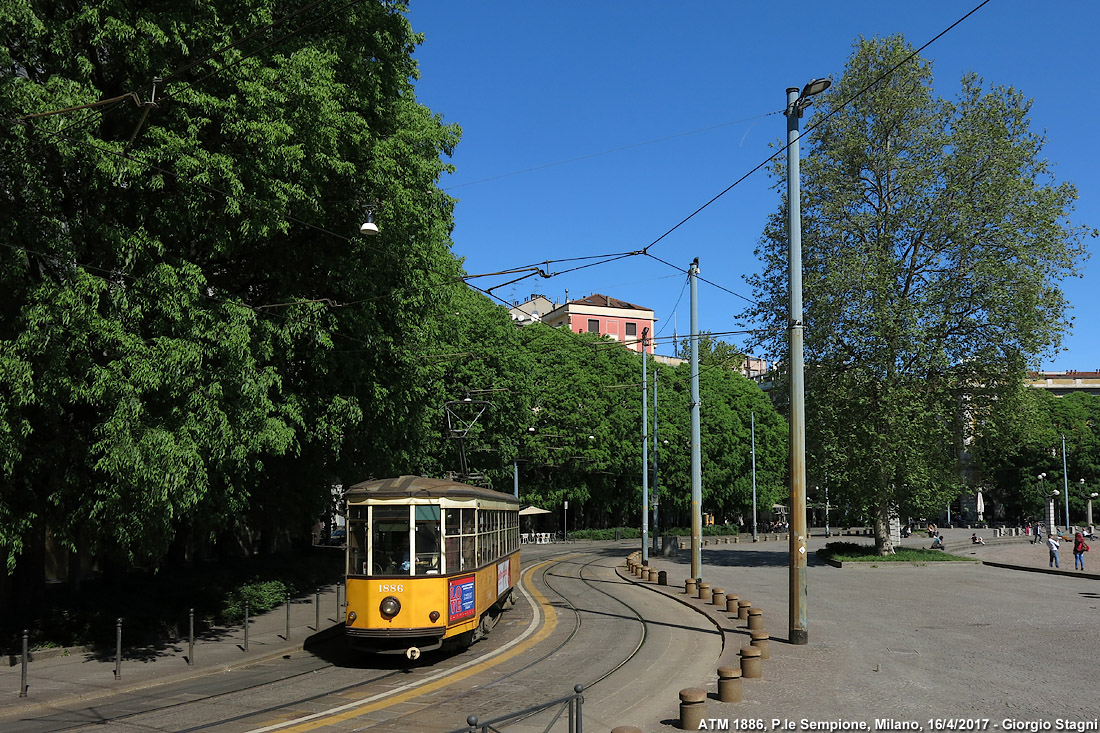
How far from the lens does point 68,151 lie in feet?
42.0

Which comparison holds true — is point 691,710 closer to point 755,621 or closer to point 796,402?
point 755,621

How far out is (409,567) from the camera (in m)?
14.0

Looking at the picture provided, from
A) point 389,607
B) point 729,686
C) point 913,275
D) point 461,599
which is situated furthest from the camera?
point 913,275

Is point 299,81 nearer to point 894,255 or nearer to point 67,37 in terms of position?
point 67,37

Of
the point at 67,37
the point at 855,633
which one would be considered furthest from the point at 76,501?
the point at 855,633

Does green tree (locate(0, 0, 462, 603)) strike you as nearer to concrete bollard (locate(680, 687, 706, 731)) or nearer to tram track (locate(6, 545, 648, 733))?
tram track (locate(6, 545, 648, 733))

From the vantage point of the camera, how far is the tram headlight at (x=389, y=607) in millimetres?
13727

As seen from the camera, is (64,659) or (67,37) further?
(64,659)

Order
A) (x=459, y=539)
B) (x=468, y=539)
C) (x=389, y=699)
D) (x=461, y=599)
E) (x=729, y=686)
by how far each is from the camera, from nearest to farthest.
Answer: (x=729, y=686), (x=389, y=699), (x=461, y=599), (x=459, y=539), (x=468, y=539)

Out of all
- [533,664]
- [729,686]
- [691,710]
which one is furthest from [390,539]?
[691,710]

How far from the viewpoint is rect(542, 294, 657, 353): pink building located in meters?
98.8

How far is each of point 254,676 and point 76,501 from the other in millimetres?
4196

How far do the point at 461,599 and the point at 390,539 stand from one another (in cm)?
164

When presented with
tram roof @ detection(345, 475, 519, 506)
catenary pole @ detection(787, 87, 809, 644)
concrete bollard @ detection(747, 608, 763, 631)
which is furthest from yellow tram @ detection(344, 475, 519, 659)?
catenary pole @ detection(787, 87, 809, 644)
